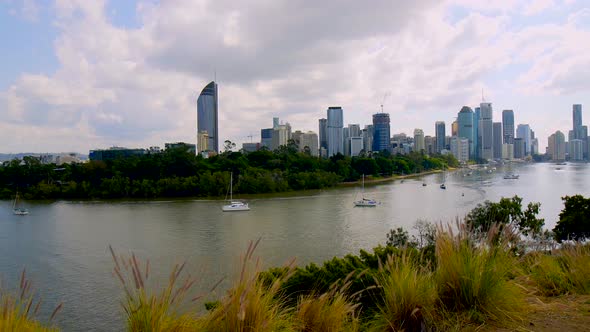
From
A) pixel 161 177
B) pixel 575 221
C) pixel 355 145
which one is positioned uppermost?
pixel 355 145

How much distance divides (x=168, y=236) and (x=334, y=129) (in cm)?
12853

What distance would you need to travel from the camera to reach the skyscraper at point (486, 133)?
17100 cm

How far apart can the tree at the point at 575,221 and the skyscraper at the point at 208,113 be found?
4977 inches

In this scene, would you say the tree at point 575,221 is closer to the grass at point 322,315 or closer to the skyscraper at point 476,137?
the grass at point 322,315

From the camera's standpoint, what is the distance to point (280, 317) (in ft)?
8.43

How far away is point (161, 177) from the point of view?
47.8 metres

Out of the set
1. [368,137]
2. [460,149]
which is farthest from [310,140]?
[460,149]

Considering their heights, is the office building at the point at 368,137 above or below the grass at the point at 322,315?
above

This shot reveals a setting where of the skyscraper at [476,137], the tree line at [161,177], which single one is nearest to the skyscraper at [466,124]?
the skyscraper at [476,137]

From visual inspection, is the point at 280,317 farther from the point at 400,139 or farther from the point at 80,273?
the point at 400,139

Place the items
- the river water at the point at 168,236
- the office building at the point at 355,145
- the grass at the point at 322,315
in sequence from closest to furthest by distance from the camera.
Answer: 1. the grass at the point at 322,315
2. the river water at the point at 168,236
3. the office building at the point at 355,145

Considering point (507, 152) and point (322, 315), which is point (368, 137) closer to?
point (507, 152)

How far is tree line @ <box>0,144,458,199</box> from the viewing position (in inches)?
1780

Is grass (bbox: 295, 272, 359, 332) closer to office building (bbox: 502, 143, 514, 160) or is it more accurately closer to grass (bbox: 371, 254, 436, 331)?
grass (bbox: 371, 254, 436, 331)
